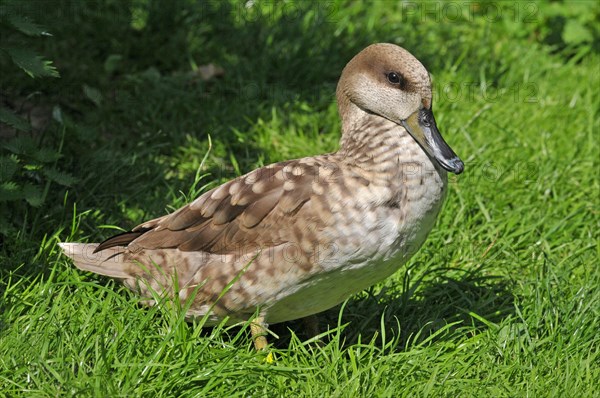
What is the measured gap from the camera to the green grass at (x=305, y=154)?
11.5ft

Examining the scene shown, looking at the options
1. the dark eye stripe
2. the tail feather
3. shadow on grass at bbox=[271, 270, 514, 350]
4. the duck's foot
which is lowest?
shadow on grass at bbox=[271, 270, 514, 350]

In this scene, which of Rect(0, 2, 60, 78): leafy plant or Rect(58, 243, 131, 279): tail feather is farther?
Rect(0, 2, 60, 78): leafy plant

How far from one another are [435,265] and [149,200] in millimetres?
1488

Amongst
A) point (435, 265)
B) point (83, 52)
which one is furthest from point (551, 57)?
point (83, 52)

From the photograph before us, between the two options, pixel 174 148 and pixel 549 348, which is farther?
pixel 174 148

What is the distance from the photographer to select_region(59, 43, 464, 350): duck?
137 inches

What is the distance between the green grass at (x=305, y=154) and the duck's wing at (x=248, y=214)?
0.30m

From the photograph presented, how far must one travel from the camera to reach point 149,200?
4.81m

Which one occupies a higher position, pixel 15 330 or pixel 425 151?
pixel 425 151

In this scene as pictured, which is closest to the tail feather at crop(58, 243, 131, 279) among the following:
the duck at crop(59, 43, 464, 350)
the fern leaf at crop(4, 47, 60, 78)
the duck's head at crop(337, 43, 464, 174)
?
the duck at crop(59, 43, 464, 350)

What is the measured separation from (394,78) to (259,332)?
1138mm

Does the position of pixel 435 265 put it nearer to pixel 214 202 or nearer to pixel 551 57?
pixel 214 202

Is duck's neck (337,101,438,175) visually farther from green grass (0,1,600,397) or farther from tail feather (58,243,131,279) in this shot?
tail feather (58,243,131,279)

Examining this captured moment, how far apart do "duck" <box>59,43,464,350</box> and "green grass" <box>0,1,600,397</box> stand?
0.13 metres
